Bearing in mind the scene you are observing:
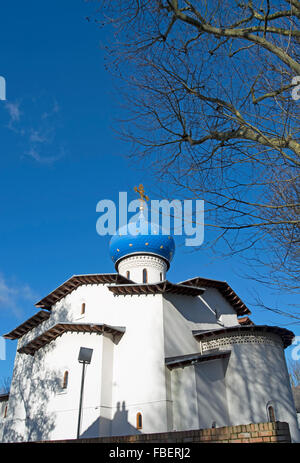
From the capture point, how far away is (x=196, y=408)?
12180mm

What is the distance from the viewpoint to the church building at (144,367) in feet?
41.3

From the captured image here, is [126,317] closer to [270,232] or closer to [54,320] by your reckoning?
[54,320]

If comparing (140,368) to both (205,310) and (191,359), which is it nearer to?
(191,359)

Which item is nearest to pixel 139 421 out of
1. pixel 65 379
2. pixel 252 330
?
pixel 65 379

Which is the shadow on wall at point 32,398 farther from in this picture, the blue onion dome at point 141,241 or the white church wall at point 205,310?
the white church wall at point 205,310

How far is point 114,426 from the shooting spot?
12750mm

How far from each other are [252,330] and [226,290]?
3965mm

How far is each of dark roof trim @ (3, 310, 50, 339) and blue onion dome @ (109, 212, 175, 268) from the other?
4144 millimetres

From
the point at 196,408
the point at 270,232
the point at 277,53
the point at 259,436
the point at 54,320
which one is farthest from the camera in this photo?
the point at 54,320

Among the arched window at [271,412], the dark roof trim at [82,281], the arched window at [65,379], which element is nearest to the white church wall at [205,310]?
the dark roof trim at [82,281]
